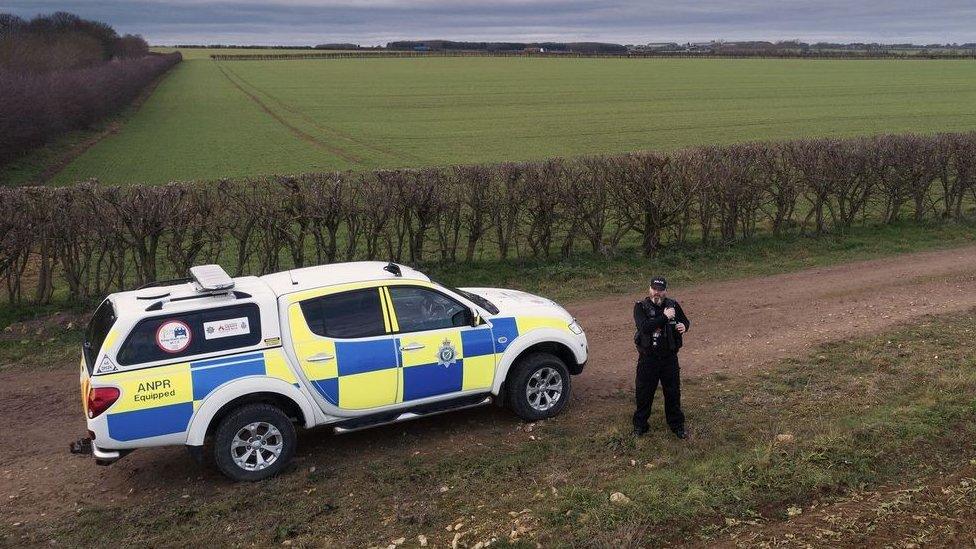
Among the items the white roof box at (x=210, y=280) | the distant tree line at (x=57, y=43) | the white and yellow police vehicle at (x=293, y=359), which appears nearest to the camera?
the white and yellow police vehicle at (x=293, y=359)

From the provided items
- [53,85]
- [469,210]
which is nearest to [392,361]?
[469,210]

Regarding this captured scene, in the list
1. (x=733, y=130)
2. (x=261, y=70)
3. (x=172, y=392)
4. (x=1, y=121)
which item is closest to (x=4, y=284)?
(x=172, y=392)

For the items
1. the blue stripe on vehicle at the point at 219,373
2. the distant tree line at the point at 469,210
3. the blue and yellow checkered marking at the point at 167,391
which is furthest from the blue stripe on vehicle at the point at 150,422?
the distant tree line at the point at 469,210

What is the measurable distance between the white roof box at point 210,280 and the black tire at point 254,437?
1.11 metres

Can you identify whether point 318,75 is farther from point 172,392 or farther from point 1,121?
point 172,392

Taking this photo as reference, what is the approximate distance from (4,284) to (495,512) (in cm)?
1116

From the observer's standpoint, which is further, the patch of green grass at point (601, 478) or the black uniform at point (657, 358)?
the black uniform at point (657, 358)

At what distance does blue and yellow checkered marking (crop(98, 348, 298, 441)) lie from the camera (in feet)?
22.2

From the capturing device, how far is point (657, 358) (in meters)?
7.64

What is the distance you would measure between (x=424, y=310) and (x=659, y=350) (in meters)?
2.29

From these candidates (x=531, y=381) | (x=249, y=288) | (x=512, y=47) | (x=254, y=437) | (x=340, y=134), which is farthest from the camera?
(x=512, y=47)

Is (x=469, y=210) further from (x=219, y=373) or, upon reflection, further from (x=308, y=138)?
(x=308, y=138)

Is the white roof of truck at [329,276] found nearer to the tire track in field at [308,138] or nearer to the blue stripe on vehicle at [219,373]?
the blue stripe on vehicle at [219,373]

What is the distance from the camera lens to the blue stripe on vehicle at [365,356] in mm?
7449
